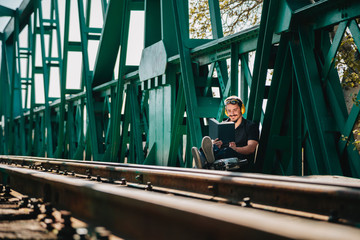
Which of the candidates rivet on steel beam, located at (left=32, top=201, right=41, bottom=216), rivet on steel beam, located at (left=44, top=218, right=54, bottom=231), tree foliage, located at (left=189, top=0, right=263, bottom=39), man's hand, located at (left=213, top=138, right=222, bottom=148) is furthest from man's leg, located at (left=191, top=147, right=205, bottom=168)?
tree foliage, located at (left=189, top=0, right=263, bottom=39)

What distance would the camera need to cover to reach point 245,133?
6359 mm

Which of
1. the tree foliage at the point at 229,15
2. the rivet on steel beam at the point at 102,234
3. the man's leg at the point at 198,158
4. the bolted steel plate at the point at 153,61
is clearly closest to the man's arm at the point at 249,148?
the man's leg at the point at 198,158

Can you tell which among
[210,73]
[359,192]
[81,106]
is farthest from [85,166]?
[81,106]

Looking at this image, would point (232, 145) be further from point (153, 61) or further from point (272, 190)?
point (153, 61)

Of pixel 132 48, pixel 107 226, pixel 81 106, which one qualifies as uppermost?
pixel 132 48

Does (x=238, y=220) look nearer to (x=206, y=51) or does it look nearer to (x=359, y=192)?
(x=359, y=192)

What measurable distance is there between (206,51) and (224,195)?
4.54m

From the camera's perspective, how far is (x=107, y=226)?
3412 millimetres

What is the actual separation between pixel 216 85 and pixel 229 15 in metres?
6.50

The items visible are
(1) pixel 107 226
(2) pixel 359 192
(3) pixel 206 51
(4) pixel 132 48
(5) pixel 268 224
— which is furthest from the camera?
(4) pixel 132 48

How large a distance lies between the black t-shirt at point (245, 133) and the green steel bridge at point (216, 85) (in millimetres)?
253

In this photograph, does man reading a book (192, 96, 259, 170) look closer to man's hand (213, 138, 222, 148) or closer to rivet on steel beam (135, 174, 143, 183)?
man's hand (213, 138, 222, 148)

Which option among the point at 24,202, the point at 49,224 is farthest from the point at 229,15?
the point at 49,224

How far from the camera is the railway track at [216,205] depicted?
2037 mm
